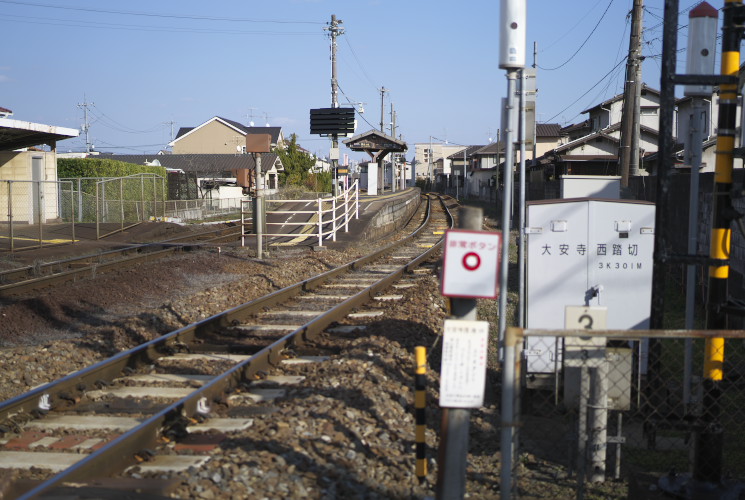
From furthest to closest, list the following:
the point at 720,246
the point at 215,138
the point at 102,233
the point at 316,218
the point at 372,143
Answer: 1. the point at 215,138
2. the point at 372,143
3. the point at 316,218
4. the point at 102,233
5. the point at 720,246

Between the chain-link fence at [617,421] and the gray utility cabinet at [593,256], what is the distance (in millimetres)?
457

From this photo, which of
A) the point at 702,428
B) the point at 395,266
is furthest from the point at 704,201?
the point at 702,428

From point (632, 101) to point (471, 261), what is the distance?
14764 millimetres

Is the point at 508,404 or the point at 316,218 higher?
the point at 316,218

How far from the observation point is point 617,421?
601 centimetres

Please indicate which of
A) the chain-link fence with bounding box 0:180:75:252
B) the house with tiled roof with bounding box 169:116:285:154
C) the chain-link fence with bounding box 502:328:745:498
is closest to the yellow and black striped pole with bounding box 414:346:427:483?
the chain-link fence with bounding box 502:328:745:498

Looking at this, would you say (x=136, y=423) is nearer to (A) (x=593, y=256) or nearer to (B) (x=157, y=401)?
(B) (x=157, y=401)

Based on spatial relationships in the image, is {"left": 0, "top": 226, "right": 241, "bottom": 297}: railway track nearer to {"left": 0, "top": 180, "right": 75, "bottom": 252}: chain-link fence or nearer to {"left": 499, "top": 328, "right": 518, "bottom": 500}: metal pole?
{"left": 0, "top": 180, "right": 75, "bottom": 252}: chain-link fence

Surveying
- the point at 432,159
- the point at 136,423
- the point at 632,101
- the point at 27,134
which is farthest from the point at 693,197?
the point at 432,159

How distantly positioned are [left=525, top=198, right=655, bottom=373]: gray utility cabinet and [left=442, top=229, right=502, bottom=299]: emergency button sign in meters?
3.40

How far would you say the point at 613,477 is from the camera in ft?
19.3

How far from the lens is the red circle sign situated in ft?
13.1

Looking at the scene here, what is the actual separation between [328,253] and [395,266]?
2109 millimetres

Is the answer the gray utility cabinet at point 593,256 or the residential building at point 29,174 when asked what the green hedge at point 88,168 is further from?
the gray utility cabinet at point 593,256
